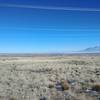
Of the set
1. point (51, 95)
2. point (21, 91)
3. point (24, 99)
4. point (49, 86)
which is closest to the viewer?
point (24, 99)

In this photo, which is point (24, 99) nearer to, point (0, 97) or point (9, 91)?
point (0, 97)

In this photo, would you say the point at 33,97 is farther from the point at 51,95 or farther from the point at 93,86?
the point at 93,86

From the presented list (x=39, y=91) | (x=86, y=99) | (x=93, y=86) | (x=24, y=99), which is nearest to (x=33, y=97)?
(x=24, y=99)

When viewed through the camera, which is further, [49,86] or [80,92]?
[49,86]

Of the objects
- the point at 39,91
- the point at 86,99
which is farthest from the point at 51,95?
the point at 86,99

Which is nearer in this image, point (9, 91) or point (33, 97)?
point (33, 97)

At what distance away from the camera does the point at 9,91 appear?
1571 centimetres

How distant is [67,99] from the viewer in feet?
43.7

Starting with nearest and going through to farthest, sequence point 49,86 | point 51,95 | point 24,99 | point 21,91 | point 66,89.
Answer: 1. point 24,99
2. point 51,95
3. point 21,91
4. point 66,89
5. point 49,86

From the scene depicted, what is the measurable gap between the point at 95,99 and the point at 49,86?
5090 millimetres

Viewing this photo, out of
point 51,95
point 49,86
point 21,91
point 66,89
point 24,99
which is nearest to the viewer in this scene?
point 24,99

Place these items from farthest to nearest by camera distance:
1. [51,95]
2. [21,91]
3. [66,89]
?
[66,89], [21,91], [51,95]

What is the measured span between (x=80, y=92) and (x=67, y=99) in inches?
90.1

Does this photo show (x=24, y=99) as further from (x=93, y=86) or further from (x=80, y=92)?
(x=93, y=86)
